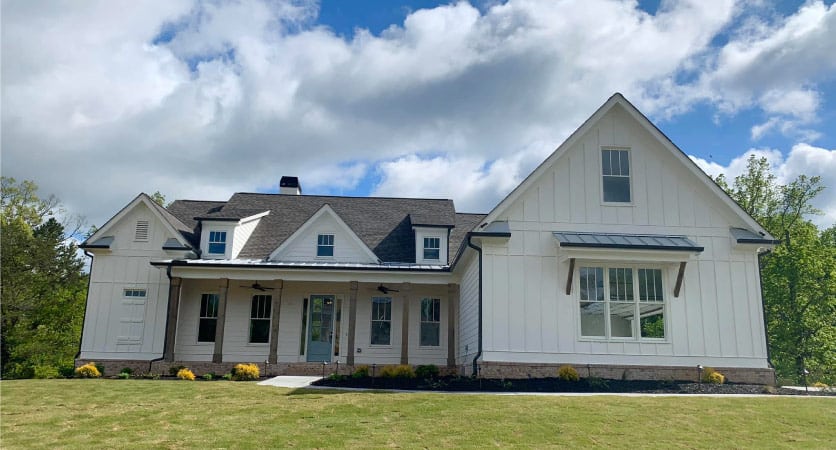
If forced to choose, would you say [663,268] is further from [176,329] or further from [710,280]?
[176,329]

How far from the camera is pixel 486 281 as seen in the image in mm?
15523

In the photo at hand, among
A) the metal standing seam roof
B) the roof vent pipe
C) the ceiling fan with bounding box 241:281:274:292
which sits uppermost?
the roof vent pipe

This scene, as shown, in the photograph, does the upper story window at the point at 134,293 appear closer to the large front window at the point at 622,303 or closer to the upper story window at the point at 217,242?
the upper story window at the point at 217,242

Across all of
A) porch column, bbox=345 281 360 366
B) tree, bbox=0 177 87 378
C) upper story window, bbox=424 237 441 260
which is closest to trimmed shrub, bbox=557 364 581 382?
porch column, bbox=345 281 360 366

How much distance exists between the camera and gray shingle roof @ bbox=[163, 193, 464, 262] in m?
22.1

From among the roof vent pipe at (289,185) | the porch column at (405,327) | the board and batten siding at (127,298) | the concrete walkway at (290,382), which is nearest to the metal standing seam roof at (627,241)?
the porch column at (405,327)

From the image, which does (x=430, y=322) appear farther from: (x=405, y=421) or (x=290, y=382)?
(x=405, y=421)

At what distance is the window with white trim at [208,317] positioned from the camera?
20.9 m

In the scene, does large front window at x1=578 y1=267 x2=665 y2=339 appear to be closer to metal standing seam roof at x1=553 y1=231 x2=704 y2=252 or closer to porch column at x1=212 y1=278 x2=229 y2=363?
metal standing seam roof at x1=553 y1=231 x2=704 y2=252

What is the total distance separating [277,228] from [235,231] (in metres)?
2.21

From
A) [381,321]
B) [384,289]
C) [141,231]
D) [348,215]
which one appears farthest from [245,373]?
[348,215]

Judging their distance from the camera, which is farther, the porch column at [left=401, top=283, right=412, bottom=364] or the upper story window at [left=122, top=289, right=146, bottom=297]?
the upper story window at [left=122, top=289, right=146, bottom=297]

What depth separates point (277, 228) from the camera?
2328 cm

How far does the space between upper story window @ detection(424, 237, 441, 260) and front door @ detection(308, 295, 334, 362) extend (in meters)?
3.66
